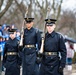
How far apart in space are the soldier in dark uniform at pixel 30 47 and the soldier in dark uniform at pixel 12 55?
1.90ft

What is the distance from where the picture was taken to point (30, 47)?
1106cm

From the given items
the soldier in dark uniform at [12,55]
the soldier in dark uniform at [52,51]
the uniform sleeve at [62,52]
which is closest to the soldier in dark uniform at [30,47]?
the soldier in dark uniform at [12,55]

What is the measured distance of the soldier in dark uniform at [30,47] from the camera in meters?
11.0

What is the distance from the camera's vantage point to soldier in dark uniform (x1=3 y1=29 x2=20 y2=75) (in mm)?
11641

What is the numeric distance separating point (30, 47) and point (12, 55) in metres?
0.82

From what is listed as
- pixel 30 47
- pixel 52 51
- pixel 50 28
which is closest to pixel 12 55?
pixel 30 47

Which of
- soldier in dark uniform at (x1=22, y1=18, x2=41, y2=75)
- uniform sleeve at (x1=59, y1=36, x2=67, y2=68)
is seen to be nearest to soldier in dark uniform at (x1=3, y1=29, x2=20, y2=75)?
soldier in dark uniform at (x1=22, y1=18, x2=41, y2=75)

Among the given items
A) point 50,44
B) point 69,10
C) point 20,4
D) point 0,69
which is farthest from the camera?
point 69,10

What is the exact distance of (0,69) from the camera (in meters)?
15.4

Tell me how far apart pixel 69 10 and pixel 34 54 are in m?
57.3

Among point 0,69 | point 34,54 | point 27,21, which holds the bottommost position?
point 0,69

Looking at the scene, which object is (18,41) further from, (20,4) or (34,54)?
(20,4)

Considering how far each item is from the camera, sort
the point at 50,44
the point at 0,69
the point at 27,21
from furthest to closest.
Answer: the point at 0,69
the point at 27,21
the point at 50,44

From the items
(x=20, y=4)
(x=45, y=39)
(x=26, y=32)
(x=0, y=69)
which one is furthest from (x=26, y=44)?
(x=20, y=4)
